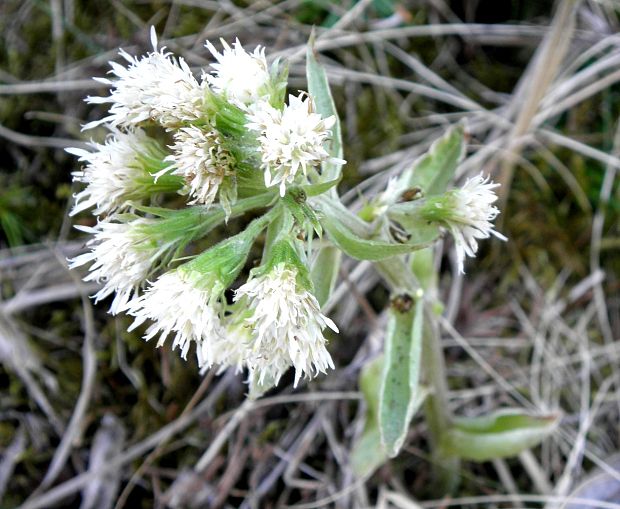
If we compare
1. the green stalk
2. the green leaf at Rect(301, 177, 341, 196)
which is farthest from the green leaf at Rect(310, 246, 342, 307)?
the green leaf at Rect(301, 177, 341, 196)

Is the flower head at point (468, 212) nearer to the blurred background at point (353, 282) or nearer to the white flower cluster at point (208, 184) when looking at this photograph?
the white flower cluster at point (208, 184)

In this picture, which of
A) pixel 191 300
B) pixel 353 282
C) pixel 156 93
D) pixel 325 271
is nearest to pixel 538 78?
pixel 353 282

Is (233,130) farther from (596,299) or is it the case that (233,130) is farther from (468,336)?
(596,299)

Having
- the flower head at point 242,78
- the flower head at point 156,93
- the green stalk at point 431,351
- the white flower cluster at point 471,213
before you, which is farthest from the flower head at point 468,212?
the flower head at point 156,93

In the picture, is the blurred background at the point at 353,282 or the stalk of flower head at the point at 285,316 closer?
the stalk of flower head at the point at 285,316

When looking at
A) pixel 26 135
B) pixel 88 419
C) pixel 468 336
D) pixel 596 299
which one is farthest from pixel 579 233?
pixel 26 135

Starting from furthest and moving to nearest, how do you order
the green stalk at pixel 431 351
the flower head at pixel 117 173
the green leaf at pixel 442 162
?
the green leaf at pixel 442 162
the green stalk at pixel 431 351
the flower head at pixel 117 173

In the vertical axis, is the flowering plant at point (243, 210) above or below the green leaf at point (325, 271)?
above

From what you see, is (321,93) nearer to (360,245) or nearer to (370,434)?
(360,245)
